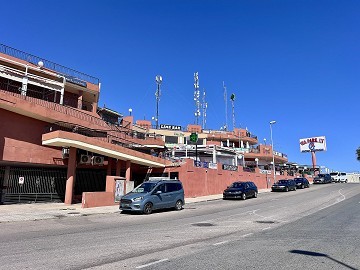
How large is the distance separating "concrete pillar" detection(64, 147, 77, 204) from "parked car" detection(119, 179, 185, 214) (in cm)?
609

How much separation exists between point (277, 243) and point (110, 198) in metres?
15.3

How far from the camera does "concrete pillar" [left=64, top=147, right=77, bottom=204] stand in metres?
23.3

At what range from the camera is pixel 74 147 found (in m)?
24.0

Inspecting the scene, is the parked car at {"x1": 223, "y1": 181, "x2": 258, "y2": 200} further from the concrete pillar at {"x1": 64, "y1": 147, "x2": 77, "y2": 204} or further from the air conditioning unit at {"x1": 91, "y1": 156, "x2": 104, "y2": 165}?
the concrete pillar at {"x1": 64, "y1": 147, "x2": 77, "y2": 204}

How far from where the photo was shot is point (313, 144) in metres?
85.7

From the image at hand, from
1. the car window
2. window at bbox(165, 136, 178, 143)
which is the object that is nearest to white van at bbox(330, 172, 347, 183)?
window at bbox(165, 136, 178, 143)

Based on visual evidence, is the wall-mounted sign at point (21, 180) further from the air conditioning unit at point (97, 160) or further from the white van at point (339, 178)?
the white van at point (339, 178)

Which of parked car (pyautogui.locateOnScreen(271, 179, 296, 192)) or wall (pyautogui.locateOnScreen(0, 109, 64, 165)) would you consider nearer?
wall (pyautogui.locateOnScreen(0, 109, 64, 165))

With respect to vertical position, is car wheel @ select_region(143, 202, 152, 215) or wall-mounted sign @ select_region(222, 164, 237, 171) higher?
wall-mounted sign @ select_region(222, 164, 237, 171)

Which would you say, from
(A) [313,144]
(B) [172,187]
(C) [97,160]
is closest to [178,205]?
(B) [172,187]

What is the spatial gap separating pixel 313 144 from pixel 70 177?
75656 millimetres

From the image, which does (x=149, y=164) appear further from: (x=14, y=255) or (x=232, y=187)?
(x=14, y=255)

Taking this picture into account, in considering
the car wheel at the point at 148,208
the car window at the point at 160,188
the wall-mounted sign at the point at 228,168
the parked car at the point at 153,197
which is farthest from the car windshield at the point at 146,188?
the wall-mounted sign at the point at 228,168

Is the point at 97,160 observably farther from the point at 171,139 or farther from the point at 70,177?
the point at 171,139
